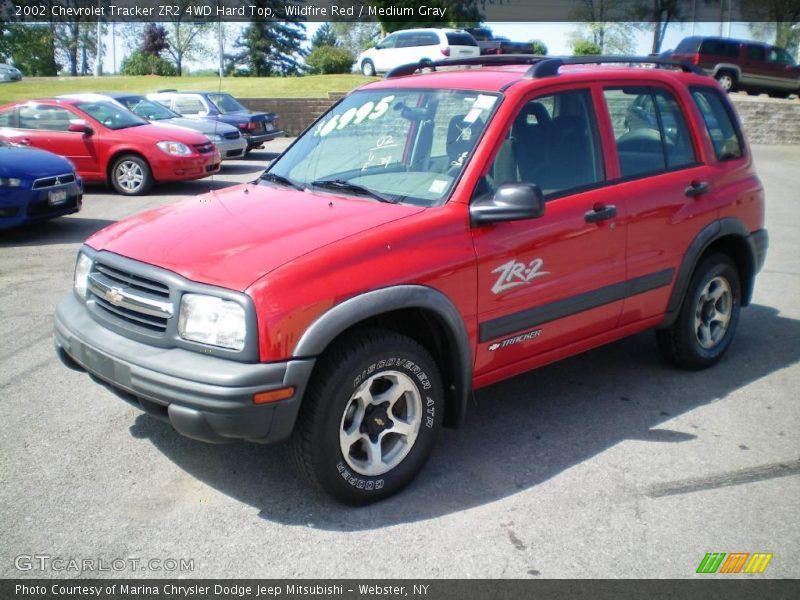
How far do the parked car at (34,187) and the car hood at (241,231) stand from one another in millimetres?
5663

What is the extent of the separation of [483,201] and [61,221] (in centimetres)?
857

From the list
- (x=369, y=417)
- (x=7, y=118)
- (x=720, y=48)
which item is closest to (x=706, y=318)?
(x=369, y=417)

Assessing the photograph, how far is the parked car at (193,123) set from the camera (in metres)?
16.1

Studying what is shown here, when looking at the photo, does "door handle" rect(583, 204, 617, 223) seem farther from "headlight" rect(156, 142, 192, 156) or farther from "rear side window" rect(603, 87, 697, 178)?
"headlight" rect(156, 142, 192, 156)

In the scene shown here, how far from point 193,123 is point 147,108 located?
101cm

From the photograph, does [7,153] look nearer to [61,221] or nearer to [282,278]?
[61,221]

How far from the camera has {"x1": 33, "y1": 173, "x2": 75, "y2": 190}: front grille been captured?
934 cm

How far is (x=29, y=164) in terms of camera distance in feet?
31.2

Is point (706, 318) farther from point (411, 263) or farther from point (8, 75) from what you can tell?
point (8, 75)

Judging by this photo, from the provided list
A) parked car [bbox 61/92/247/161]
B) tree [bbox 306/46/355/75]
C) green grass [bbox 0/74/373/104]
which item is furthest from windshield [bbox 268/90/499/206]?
tree [bbox 306/46/355/75]

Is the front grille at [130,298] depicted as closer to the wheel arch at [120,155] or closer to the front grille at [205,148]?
the wheel arch at [120,155]

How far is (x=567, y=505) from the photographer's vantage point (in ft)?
→ 12.2

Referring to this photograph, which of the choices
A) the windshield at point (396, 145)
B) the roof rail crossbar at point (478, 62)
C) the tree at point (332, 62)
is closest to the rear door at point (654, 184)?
the roof rail crossbar at point (478, 62)

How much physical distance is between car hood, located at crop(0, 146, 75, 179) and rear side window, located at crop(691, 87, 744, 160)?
735 centimetres
